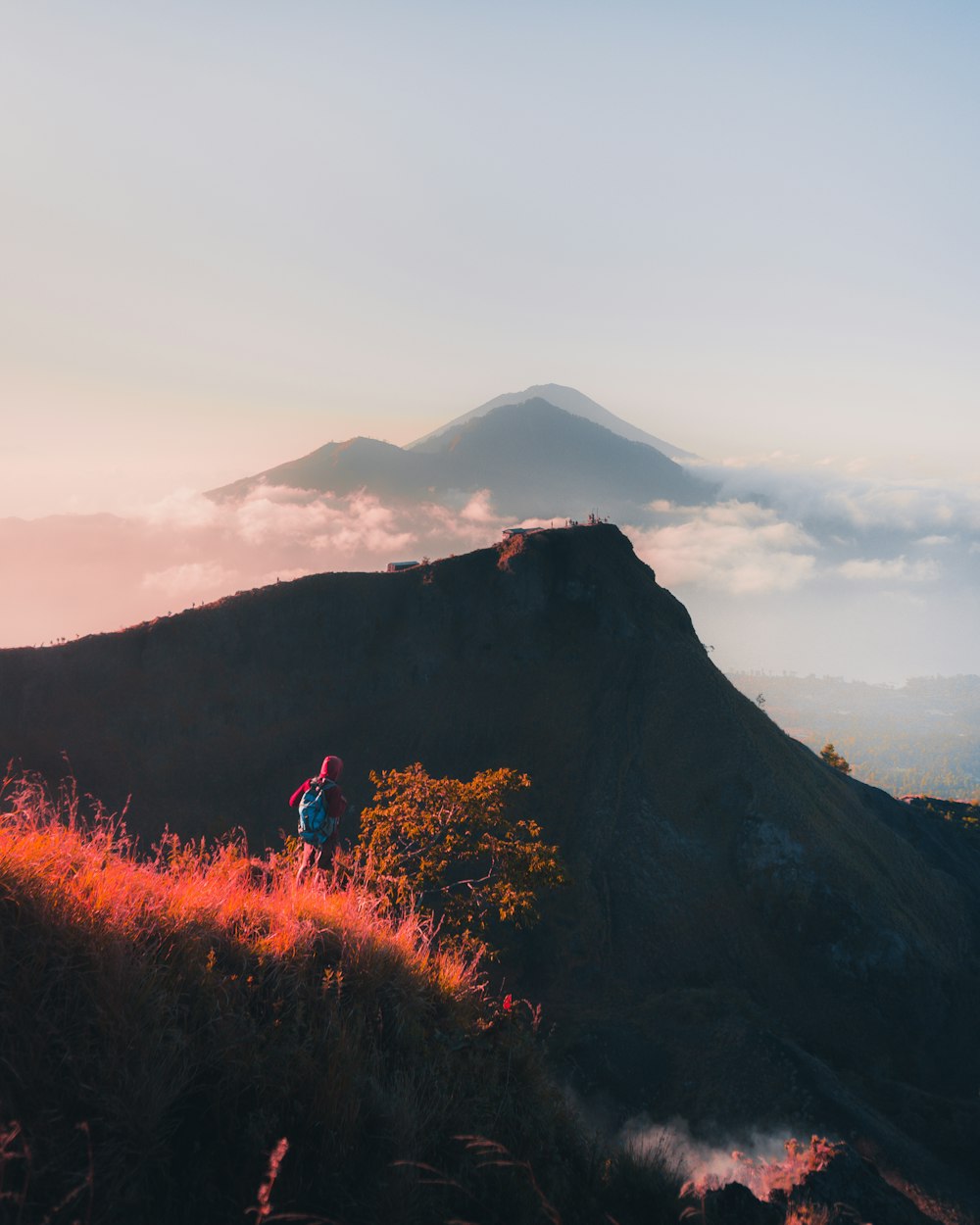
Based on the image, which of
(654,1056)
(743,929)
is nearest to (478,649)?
(743,929)

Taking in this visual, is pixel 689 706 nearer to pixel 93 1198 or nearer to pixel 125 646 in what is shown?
pixel 125 646

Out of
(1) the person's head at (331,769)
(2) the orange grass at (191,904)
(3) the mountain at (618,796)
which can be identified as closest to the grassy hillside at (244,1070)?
(2) the orange grass at (191,904)

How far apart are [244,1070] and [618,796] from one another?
34825 mm

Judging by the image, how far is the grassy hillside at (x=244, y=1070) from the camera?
3838 millimetres

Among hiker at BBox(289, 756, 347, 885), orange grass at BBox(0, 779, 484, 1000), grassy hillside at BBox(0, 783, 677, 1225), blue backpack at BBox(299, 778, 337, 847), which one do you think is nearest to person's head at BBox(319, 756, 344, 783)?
hiker at BBox(289, 756, 347, 885)

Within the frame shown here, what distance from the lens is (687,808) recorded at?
37.3 meters

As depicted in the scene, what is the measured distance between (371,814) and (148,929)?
10.5 metres

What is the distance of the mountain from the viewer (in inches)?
1001

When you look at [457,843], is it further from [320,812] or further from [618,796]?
[618,796]

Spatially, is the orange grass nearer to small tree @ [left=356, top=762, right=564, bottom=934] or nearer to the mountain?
small tree @ [left=356, top=762, right=564, bottom=934]

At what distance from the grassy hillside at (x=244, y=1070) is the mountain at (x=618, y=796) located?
70.9 ft

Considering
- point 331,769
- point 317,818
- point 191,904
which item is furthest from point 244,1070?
point 331,769

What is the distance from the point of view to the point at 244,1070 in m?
4.55

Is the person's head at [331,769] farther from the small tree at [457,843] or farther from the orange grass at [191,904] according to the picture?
the small tree at [457,843]
